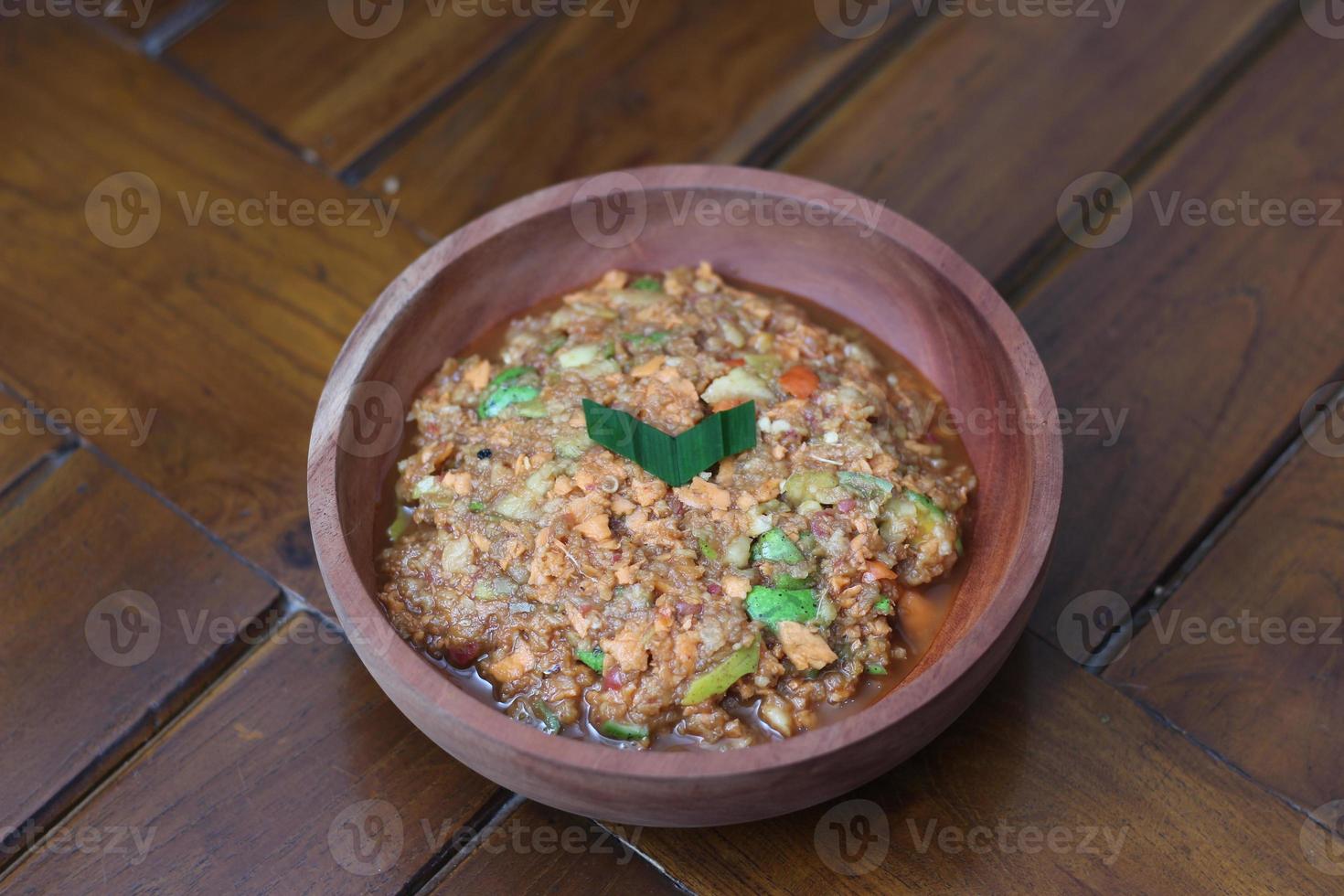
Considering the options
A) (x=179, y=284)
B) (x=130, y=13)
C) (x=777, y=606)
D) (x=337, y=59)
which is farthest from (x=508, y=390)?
(x=130, y=13)

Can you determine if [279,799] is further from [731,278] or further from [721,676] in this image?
[731,278]

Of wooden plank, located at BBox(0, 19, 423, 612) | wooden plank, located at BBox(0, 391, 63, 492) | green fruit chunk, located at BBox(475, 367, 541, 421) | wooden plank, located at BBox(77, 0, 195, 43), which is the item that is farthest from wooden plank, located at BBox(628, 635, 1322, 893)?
wooden plank, located at BBox(77, 0, 195, 43)

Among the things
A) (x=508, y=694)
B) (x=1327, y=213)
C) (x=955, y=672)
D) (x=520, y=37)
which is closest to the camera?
(x=955, y=672)

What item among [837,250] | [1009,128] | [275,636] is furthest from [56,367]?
[1009,128]

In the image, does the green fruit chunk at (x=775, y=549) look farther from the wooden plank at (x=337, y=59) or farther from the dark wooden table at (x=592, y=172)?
the wooden plank at (x=337, y=59)

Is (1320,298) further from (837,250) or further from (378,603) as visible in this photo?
(378,603)

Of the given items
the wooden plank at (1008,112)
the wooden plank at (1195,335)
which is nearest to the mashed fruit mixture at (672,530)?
the wooden plank at (1195,335)
